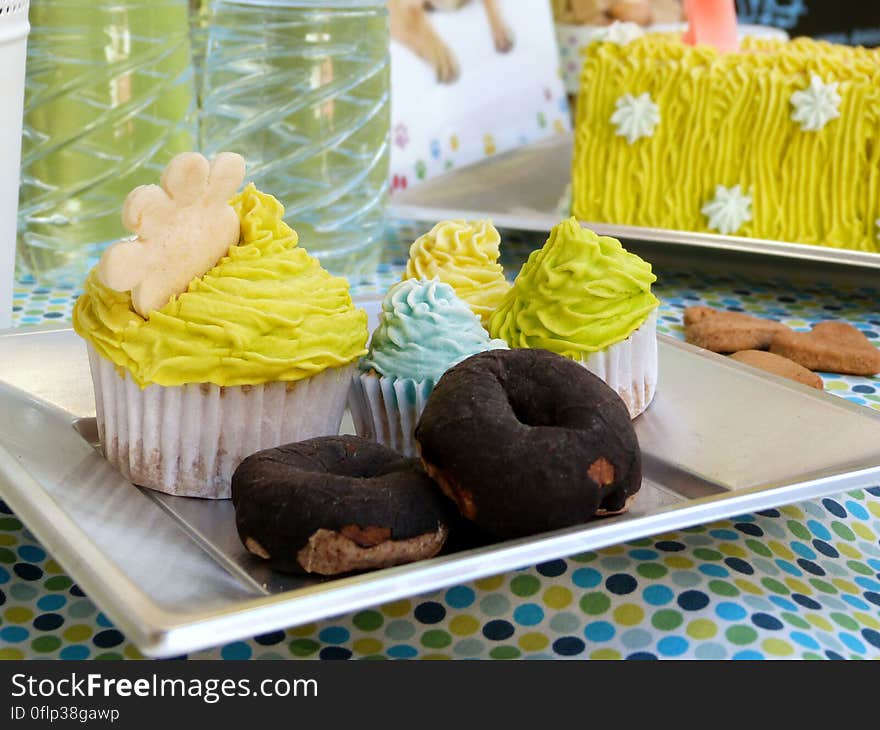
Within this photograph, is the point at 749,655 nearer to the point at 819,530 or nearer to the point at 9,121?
the point at 819,530

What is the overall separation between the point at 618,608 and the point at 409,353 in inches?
12.4

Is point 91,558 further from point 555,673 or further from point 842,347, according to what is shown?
point 842,347

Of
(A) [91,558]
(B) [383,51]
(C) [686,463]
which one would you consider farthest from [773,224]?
(A) [91,558]

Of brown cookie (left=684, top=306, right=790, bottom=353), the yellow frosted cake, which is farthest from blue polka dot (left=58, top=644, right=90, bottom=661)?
the yellow frosted cake

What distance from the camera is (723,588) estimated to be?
98cm

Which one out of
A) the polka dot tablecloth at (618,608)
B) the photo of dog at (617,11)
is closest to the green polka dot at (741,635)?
the polka dot tablecloth at (618,608)

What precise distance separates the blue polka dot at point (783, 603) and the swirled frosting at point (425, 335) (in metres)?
0.34

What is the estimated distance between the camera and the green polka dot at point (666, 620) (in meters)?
0.93

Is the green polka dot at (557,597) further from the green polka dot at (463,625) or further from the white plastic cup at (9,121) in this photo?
the white plastic cup at (9,121)

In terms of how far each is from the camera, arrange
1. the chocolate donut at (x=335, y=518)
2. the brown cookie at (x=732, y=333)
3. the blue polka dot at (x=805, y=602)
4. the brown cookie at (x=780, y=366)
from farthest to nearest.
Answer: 1. the brown cookie at (x=732, y=333)
2. the brown cookie at (x=780, y=366)
3. the blue polka dot at (x=805, y=602)
4. the chocolate donut at (x=335, y=518)

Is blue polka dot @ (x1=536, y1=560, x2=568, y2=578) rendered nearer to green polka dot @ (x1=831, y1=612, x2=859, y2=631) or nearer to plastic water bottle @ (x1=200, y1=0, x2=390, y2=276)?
green polka dot @ (x1=831, y1=612, x2=859, y2=631)

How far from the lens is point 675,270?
203 cm

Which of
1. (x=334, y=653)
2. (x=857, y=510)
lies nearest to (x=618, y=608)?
(x=334, y=653)

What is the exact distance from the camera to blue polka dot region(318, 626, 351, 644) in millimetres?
922
